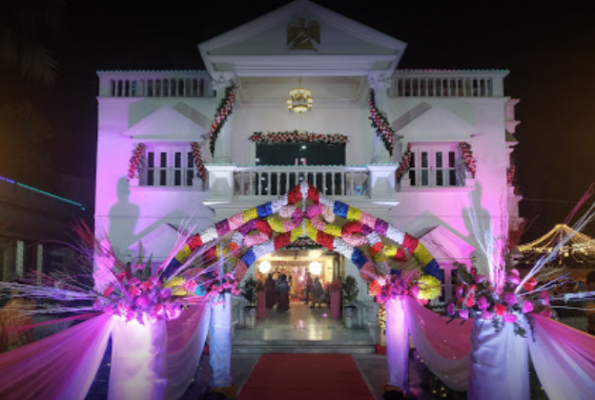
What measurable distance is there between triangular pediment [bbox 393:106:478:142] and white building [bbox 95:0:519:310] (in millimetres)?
33

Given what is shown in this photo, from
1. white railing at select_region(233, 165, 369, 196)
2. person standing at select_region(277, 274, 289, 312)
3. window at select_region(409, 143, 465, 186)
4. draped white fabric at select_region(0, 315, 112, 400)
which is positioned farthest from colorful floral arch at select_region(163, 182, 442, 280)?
person standing at select_region(277, 274, 289, 312)

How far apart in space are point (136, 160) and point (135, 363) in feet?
38.0

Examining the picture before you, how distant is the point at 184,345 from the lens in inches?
410

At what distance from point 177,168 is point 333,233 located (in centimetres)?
731

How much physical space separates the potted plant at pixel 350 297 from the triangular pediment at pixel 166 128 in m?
7.02

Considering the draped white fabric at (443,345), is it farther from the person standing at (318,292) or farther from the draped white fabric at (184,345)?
the person standing at (318,292)

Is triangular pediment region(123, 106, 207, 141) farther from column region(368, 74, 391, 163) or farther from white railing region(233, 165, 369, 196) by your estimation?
column region(368, 74, 391, 163)

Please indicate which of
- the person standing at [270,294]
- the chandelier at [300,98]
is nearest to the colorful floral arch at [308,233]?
the chandelier at [300,98]

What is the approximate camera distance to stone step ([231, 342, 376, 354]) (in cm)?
1569

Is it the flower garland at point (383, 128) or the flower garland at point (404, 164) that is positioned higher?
the flower garland at point (383, 128)

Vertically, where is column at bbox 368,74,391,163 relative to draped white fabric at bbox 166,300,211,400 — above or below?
above

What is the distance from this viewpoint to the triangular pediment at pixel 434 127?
60.6 feet

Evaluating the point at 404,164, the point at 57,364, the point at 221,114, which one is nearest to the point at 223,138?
the point at 221,114

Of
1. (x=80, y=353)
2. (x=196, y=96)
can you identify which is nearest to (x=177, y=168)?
(x=196, y=96)
